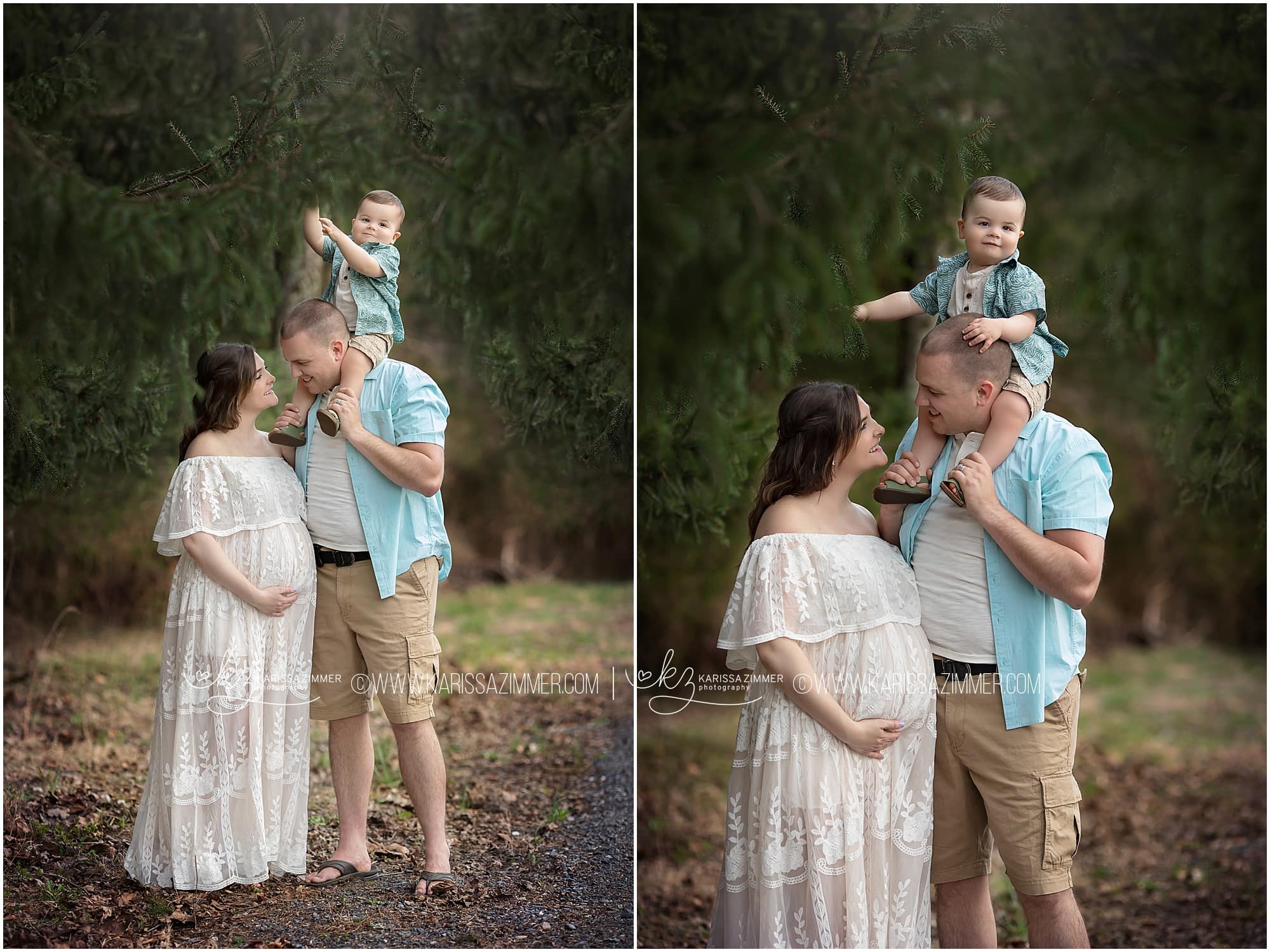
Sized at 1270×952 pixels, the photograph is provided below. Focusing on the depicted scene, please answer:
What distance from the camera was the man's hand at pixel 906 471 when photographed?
2.90 meters

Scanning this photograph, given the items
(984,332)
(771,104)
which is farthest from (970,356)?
(771,104)

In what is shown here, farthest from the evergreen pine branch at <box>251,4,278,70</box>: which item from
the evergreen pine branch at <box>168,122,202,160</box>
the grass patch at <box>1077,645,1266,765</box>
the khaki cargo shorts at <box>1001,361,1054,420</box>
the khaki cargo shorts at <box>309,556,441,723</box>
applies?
the grass patch at <box>1077,645,1266,765</box>

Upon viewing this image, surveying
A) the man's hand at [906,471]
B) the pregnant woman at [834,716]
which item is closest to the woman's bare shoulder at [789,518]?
the pregnant woman at [834,716]

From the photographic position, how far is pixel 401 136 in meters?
3.69

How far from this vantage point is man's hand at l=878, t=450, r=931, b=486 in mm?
2902

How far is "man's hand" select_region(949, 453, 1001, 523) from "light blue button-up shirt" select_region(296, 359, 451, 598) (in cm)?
151

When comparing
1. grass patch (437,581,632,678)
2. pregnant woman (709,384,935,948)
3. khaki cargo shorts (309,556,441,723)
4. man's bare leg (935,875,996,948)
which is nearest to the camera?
pregnant woman (709,384,935,948)

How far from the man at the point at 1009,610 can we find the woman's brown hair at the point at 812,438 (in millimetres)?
166

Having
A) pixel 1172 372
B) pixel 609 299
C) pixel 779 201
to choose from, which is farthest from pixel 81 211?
pixel 1172 372

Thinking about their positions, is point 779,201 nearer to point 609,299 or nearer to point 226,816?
point 609,299

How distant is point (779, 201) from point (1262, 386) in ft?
6.40

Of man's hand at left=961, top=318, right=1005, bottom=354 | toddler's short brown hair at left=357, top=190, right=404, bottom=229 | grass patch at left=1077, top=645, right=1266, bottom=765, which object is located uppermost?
toddler's short brown hair at left=357, top=190, right=404, bottom=229

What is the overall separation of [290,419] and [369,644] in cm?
70

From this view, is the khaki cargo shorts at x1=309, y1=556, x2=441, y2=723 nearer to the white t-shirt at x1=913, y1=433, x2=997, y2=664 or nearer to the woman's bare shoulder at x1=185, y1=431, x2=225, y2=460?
the woman's bare shoulder at x1=185, y1=431, x2=225, y2=460
